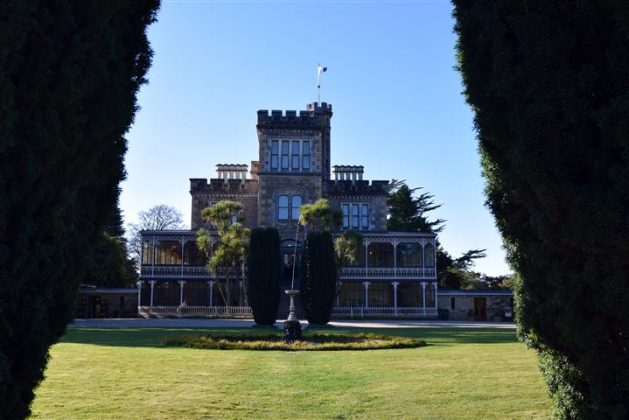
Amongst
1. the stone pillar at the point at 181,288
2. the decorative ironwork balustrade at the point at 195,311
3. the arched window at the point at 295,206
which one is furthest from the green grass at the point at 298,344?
the arched window at the point at 295,206

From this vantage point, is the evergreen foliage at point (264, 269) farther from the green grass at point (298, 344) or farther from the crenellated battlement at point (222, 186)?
the crenellated battlement at point (222, 186)

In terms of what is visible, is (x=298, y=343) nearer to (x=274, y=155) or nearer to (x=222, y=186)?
(x=274, y=155)

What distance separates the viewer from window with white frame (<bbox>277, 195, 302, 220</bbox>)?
45281 millimetres

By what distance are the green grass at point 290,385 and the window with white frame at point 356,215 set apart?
3393 centimetres

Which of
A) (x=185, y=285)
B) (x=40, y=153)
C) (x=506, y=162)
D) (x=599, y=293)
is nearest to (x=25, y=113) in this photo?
(x=40, y=153)

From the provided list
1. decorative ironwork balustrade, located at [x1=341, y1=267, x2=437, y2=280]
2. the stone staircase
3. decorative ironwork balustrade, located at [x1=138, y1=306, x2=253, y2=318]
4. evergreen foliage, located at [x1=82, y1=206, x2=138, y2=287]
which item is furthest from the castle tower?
evergreen foliage, located at [x1=82, y1=206, x2=138, y2=287]

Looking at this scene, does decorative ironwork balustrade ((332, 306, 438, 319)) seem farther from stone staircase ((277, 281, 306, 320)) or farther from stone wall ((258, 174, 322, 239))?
stone wall ((258, 174, 322, 239))

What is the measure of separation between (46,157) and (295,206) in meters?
40.1

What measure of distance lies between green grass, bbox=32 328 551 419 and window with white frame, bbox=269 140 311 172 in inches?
1243

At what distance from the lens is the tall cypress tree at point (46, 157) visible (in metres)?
4.98

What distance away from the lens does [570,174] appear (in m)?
5.22

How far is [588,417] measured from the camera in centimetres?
546

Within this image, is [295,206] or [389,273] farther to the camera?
[295,206]

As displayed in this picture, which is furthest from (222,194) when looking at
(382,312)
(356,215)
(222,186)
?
(382,312)
